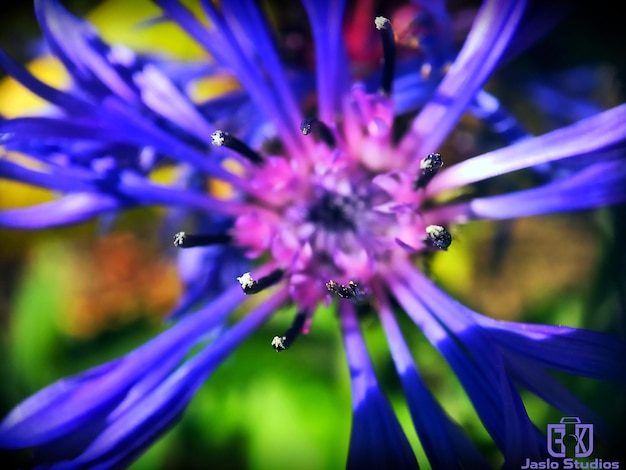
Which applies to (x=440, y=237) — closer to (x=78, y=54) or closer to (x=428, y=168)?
→ (x=428, y=168)

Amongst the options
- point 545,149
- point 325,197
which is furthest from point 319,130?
point 545,149

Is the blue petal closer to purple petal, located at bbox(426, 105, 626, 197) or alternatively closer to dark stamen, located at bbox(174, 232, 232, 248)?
purple petal, located at bbox(426, 105, 626, 197)

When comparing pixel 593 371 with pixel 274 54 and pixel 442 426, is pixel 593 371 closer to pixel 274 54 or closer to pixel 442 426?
pixel 442 426

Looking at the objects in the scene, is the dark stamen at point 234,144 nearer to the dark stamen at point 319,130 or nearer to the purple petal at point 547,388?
the dark stamen at point 319,130

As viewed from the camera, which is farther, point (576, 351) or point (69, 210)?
point (69, 210)

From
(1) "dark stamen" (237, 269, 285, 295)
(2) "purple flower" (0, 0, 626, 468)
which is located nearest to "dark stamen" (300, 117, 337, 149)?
(2) "purple flower" (0, 0, 626, 468)

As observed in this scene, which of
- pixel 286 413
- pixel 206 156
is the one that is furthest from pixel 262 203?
pixel 286 413
